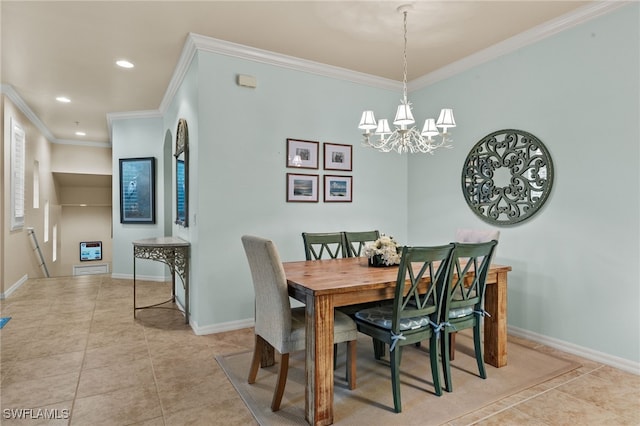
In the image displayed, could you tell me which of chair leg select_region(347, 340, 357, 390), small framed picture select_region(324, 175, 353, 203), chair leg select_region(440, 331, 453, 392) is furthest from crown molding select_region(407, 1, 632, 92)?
chair leg select_region(347, 340, 357, 390)

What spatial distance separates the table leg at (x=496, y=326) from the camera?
2727 millimetres

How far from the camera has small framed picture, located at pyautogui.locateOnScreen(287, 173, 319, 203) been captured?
3.94 m

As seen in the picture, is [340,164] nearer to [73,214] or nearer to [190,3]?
[190,3]

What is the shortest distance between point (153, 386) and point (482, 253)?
7.71ft

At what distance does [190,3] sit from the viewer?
2.81m

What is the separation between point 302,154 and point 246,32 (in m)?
1.31

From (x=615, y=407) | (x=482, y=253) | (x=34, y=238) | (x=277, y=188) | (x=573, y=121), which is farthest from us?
(x=34, y=238)

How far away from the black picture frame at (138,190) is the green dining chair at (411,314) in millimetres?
4720

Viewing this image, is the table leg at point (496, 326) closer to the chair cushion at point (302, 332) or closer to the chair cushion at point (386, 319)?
the chair cushion at point (386, 319)

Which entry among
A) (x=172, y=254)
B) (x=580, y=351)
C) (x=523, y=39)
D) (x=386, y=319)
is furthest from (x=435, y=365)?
(x=523, y=39)

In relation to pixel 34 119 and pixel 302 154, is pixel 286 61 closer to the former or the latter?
pixel 302 154

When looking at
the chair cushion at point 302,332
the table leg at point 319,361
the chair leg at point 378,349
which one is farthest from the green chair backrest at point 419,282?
the chair leg at point 378,349

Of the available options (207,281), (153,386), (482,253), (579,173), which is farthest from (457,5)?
(153,386)

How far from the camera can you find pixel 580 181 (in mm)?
2961
